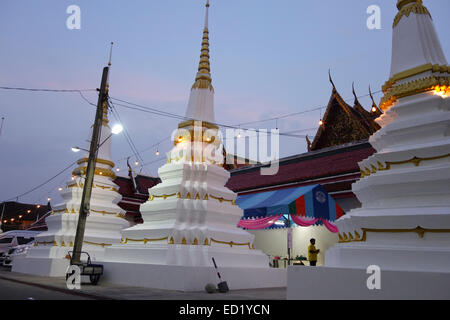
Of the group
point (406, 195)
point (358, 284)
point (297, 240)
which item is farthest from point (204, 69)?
point (358, 284)

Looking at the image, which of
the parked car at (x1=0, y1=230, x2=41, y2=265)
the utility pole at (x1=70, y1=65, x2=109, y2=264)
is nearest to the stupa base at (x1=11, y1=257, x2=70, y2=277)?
the utility pole at (x1=70, y1=65, x2=109, y2=264)

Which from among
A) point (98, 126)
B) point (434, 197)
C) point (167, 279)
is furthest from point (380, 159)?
point (98, 126)

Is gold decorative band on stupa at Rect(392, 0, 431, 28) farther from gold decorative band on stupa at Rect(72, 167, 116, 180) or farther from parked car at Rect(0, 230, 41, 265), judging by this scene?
parked car at Rect(0, 230, 41, 265)

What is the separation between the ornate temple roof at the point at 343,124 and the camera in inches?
680

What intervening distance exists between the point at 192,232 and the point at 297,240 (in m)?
8.70

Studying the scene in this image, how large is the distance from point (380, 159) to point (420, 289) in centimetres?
271

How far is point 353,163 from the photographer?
49.1 ft

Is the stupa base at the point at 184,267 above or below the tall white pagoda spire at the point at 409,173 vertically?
below

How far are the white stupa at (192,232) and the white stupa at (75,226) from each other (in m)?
2.86

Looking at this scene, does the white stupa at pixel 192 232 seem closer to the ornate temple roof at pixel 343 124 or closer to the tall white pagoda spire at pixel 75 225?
the tall white pagoda spire at pixel 75 225

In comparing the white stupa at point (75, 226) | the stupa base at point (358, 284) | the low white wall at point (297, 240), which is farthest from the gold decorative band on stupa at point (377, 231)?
the white stupa at point (75, 226)

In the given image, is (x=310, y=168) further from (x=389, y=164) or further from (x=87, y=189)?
(x=87, y=189)

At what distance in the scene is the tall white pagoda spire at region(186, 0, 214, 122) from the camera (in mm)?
12805
